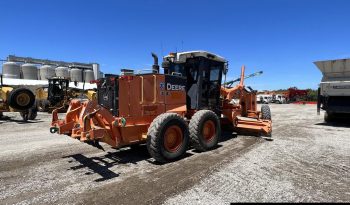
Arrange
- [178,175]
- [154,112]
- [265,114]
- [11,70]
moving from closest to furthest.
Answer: [178,175]
[154,112]
[265,114]
[11,70]

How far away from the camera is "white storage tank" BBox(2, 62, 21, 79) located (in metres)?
46.8

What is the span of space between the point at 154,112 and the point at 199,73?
7.16 ft

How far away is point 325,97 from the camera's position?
44.0ft

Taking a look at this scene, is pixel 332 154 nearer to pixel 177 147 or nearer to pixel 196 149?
pixel 196 149

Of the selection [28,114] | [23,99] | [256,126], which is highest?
[23,99]

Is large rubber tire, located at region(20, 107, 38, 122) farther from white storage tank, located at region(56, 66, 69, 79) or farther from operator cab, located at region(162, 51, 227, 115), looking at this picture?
white storage tank, located at region(56, 66, 69, 79)

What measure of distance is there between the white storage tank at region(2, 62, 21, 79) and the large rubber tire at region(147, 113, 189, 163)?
4697 centimetres

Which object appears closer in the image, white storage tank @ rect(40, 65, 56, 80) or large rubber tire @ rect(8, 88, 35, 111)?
large rubber tire @ rect(8, 88, 35, 111)

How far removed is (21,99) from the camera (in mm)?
15141

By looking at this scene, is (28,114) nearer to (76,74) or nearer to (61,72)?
(61,72)

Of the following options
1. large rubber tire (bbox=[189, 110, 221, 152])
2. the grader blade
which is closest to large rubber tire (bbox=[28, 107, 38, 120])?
the grader blade

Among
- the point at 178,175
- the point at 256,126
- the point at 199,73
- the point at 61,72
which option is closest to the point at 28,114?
the point at 199,73

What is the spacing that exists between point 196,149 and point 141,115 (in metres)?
1.65

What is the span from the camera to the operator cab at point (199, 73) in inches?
333
